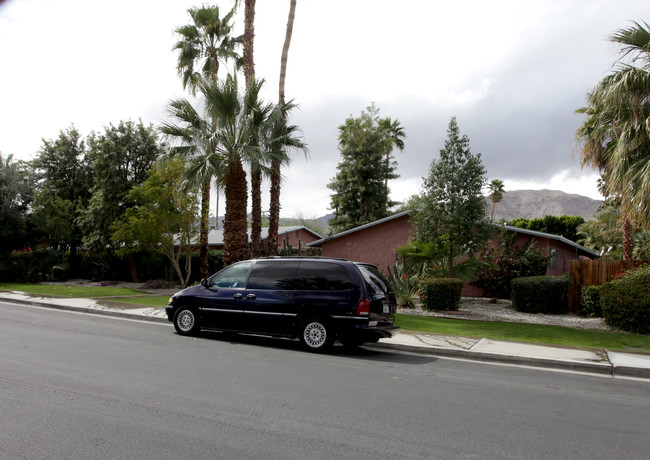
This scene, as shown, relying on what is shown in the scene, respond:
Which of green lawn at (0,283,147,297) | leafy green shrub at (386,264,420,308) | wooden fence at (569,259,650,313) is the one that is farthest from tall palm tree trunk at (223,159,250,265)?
wooden fence at (569,259,650,313)

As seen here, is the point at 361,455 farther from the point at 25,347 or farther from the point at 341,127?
the point at 341,127

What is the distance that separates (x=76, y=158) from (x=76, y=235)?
5.59 meters

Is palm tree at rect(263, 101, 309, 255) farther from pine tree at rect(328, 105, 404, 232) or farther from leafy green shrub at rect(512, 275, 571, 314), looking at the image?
pine tree at rect(328, 105, 404, 232)

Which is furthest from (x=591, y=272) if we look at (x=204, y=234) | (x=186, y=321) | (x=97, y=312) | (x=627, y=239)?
(x=204, y=234)

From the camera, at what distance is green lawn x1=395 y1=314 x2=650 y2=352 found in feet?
35.4

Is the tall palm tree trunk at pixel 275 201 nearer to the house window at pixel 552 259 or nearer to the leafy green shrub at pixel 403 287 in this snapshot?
the leafy green shrub at pixel 403 287

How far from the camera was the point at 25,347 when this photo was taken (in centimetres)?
838

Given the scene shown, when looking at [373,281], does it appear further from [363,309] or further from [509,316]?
[509,316]

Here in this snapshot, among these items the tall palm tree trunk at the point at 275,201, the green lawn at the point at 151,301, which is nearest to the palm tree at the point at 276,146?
the tall palm tree trunk at the point at 275,201

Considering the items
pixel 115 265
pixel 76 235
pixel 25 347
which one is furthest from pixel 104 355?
pixel 76 235

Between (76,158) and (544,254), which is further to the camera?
(76,158)

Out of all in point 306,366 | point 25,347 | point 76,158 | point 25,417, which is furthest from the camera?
point 76,158

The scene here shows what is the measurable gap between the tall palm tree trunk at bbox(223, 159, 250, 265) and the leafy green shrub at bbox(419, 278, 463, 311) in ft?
21.1

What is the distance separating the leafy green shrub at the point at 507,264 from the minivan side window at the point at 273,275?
38.3 feet
